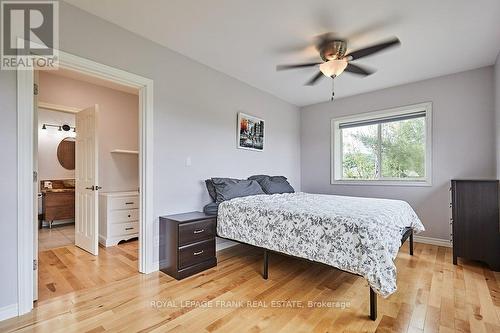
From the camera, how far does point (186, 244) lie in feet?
8.64

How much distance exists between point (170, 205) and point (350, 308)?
2.17m

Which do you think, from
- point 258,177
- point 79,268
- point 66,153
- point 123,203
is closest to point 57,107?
point 123,203

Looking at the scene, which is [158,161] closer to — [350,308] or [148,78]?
[148,78]

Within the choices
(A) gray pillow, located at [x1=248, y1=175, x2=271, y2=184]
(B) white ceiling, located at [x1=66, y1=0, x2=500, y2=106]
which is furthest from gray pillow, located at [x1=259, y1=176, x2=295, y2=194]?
(B) white ceiling, located at [x1=66, y1=0, x2=500, y2=106]

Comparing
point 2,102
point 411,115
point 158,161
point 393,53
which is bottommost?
point 158,161

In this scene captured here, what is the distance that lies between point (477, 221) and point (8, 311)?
4.76 metres

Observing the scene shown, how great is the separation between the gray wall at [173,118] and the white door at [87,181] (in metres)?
1.12

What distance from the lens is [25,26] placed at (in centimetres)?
197

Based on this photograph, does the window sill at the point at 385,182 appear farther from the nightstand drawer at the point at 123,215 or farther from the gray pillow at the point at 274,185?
the nightstand drawer at the point at 123,215

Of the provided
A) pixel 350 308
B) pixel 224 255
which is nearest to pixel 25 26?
pixel 224 255

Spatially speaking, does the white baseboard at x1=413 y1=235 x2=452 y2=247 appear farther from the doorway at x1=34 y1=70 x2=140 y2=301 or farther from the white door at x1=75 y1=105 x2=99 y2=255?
the white door at x1=75 y1=105 x2=99 y2=255

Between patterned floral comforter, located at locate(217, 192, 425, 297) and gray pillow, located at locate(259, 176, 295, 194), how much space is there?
3.28 feet

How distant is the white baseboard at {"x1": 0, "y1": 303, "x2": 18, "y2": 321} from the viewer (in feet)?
5.96

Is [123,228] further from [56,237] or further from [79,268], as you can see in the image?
[56,237]
